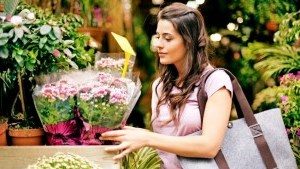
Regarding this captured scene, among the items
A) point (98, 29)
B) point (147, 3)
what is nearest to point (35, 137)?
point (98, 29)

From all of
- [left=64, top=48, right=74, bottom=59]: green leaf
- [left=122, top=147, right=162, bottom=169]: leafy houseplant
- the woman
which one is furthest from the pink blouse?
[left=122, top=147, right=162, bottom=169]: leafy houseplant

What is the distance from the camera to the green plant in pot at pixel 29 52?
2730mm

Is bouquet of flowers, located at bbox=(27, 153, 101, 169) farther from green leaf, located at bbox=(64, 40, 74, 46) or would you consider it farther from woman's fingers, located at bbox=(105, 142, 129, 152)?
green leaf, located at bbox=(64, 40, 74, 46)

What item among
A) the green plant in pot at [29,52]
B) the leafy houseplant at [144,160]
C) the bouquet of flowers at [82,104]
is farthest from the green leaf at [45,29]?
the leafy houseplant at [144,160]

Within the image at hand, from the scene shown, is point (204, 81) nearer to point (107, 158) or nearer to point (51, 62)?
point (107, 158)

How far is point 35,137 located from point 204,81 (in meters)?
0.87

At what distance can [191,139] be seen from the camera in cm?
261

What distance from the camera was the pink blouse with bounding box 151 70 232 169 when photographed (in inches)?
105

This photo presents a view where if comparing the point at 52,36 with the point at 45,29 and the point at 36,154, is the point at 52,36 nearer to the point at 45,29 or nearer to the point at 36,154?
the point at 45,29

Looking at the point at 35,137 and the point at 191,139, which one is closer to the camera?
the point at 191,139

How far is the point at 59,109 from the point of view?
2762 mm

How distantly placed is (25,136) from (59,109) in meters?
0.27

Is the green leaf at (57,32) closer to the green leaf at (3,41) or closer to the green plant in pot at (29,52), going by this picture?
the green plant in pot at (29,52)

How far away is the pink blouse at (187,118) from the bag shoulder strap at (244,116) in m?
0.03
